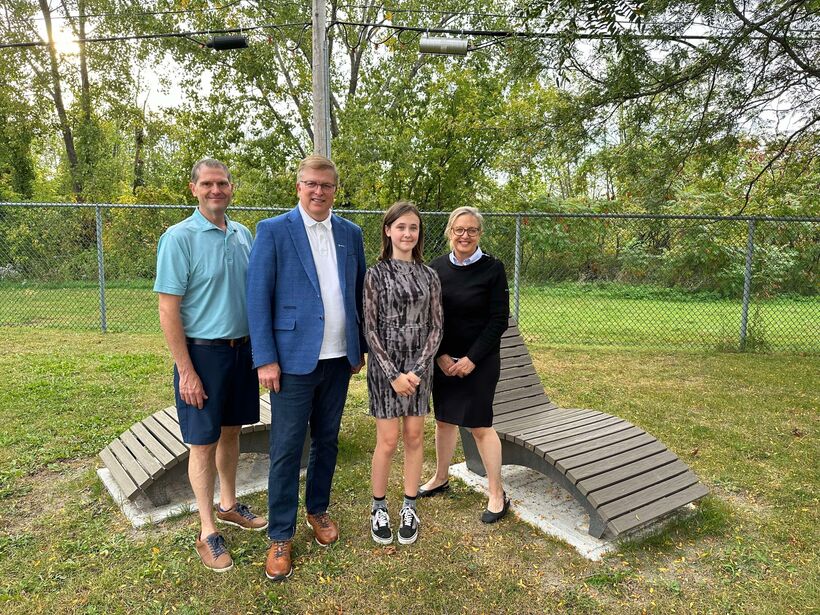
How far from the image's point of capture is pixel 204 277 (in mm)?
2484

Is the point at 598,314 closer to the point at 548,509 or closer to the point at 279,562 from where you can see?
the point at 548,509

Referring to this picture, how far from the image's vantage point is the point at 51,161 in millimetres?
36719

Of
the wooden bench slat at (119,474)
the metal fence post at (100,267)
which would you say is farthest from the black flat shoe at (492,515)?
the metal fence post at (100,267)

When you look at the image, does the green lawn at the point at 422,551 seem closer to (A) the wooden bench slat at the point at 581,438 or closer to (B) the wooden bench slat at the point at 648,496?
(B) the wooden bench slat at the point at 648,496

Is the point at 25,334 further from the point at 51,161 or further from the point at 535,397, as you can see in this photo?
the point at 51,161

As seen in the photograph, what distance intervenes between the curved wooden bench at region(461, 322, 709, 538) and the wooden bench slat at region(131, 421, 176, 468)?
1823 mm

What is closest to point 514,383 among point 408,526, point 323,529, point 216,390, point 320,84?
point 408,526

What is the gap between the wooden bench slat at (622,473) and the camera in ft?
9.55

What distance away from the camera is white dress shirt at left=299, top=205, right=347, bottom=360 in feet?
8.47

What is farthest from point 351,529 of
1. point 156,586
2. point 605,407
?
point 605,407

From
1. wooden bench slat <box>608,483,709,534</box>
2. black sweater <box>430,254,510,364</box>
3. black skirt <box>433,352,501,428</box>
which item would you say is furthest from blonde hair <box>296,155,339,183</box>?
wooden bench slat <box>608,483,709,534</box>

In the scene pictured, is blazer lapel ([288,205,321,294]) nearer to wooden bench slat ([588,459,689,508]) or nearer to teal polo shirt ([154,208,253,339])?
teal polo shirt ([154,208,253,339])

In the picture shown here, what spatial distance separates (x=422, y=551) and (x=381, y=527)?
25cm

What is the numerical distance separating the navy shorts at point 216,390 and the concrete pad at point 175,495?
0.83 metres
